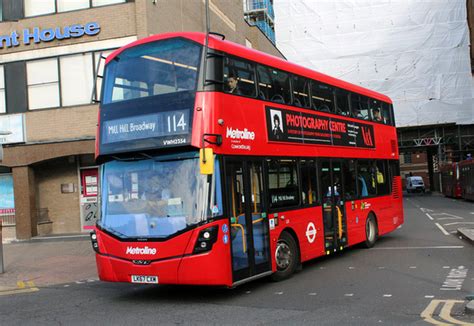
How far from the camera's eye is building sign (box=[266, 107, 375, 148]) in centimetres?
954

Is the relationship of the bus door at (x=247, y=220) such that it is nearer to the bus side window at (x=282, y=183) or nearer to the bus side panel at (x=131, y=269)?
the bus side window at (x=282, y=183)

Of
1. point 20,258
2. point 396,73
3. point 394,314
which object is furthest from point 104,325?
point 396,73

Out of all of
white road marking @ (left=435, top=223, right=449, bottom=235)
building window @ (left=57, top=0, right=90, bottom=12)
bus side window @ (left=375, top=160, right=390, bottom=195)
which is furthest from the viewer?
building window @ (left=57, top=0, right=90, bottom=12)

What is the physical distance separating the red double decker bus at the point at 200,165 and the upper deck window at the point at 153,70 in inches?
0.7

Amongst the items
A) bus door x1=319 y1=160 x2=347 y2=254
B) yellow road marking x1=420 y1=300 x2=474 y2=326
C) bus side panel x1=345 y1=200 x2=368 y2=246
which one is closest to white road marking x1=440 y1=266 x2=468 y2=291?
yellow road marking x1=420 y1=300 x2=474 y2=326

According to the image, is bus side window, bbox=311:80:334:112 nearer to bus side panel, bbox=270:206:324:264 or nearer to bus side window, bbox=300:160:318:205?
bus side window, bbox=300:160:318:205

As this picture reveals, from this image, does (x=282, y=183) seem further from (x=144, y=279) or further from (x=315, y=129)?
(x=144, y=279)

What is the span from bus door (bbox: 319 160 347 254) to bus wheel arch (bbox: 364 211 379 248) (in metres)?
1.64

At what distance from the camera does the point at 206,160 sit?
7.44m

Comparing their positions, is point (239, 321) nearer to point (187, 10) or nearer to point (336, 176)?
point (336, 176)

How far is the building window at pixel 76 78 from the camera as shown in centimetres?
1852

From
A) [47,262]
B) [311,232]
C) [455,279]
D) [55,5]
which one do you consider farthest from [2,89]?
[455,279]

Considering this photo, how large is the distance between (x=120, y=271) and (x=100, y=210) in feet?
3.52

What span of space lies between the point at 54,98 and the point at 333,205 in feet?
38.6
